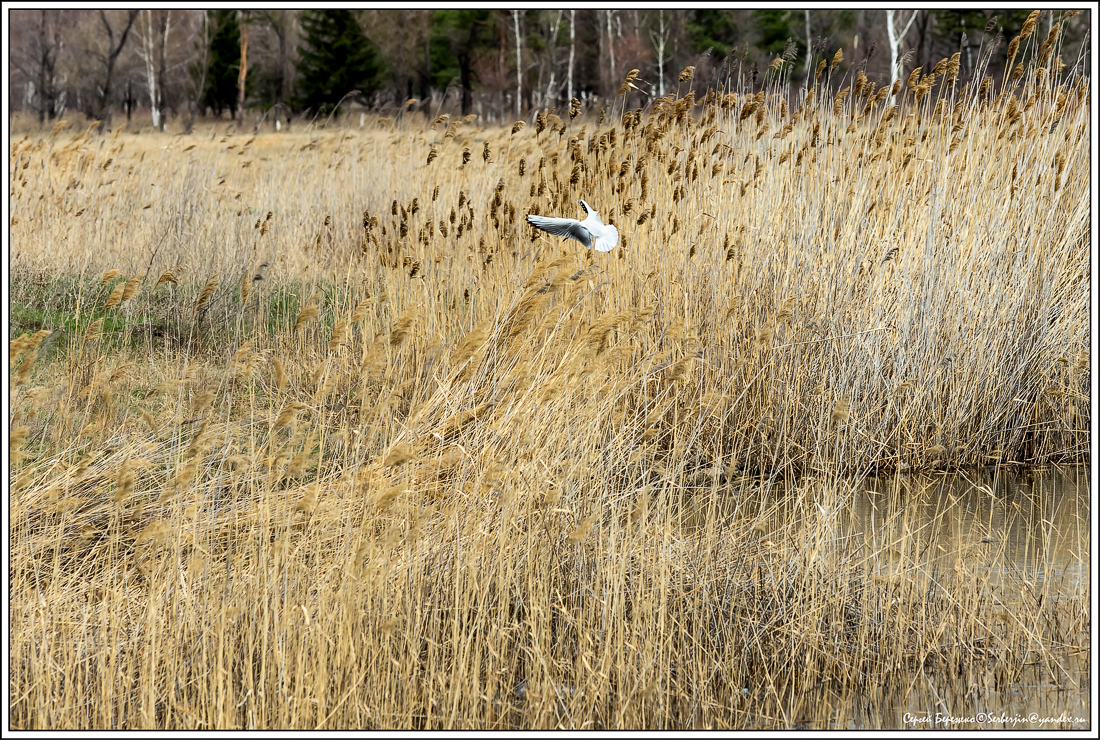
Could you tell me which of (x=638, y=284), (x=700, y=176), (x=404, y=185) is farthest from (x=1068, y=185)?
(x=404, y=185)

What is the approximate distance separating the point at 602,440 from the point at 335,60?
78.2 feet

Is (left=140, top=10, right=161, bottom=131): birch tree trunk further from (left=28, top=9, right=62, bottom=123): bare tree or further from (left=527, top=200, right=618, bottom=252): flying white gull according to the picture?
(left=527, top=200, right=618, bottom=252): flying white gull

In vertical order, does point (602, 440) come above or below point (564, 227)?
below

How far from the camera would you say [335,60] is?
24578 millimetres

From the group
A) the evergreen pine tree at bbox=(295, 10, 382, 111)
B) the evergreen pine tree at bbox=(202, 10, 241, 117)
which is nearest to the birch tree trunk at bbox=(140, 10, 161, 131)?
the evergreen pine tree at bbox=(202, 10, 241, 117)

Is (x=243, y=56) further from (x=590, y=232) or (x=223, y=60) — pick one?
(x=590, y=232)

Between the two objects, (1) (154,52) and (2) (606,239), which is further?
(1) (154,52)

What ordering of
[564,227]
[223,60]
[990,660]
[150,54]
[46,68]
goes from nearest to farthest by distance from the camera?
1. [990,660]
2. [564,227]
3. [46,68]
4. [150,54]
5. [223,60]

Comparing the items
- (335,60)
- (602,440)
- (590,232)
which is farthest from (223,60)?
Result: (602,440)

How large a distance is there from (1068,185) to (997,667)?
244cm

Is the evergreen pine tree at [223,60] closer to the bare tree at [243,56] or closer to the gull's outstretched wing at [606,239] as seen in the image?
the bare tree at [243,56]

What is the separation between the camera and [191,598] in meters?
2.11

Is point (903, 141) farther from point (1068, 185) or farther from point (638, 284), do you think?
point (638, 284)

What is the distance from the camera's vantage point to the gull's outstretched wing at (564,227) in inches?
112
